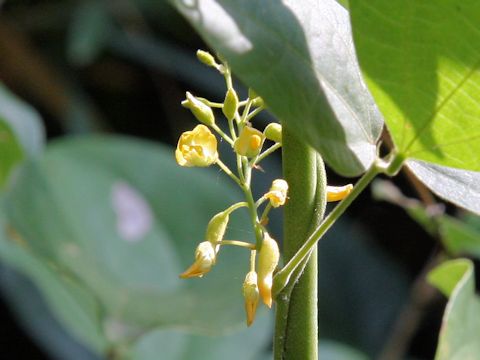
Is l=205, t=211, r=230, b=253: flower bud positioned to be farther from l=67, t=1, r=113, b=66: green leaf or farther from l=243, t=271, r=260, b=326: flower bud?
l=67, t=1, r=113, b=66: green leaf

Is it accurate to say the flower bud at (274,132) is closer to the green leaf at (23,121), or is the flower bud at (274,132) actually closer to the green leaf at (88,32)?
the green leaf at (23,121)

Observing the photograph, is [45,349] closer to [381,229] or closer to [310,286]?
[381,229]

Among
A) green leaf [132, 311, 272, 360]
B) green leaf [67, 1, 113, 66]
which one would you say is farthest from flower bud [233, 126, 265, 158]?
green leaf [67, 1, 113, 66]

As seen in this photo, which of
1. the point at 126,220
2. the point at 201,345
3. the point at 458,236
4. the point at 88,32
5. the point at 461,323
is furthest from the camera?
the point at 88,32

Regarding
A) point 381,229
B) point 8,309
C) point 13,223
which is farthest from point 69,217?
point 381,229

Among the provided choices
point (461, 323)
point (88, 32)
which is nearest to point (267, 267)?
point (461, 323)

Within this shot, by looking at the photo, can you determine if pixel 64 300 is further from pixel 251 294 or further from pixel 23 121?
pixel 251 294
